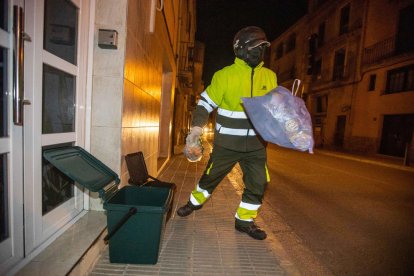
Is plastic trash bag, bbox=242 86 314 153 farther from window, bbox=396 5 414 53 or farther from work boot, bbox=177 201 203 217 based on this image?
window, bbox=396 5 414 53

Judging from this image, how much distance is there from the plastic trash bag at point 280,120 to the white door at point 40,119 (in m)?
1.79

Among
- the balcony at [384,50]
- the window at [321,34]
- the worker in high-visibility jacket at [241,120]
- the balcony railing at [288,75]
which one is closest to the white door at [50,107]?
the worker in high-visibility jacket at [241,120]

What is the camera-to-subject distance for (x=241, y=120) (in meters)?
3.06

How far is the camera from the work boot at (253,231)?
2.99m

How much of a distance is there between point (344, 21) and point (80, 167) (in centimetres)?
2505

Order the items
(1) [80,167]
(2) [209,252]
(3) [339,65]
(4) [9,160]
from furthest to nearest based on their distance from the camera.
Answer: (3) [339,65] < (2) [209,252] < (1) [80,167] < (4) [9,160]

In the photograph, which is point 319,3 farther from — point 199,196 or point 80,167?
point 80,167

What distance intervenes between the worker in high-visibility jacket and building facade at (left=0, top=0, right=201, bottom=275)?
1.02 meters

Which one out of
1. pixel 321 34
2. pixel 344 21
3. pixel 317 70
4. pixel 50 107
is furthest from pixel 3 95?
pixel 321 34

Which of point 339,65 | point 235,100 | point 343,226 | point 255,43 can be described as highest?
point 339,65

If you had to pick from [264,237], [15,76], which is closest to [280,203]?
[264,237]

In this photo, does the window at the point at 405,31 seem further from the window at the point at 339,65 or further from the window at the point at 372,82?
the window at the point at 339,65

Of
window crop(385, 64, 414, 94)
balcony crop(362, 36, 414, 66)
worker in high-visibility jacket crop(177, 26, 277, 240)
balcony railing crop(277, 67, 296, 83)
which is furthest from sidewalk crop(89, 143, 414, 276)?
balcony railing crop(277, 67, 296, 83)

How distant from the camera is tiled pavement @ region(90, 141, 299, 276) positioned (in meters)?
2.25
